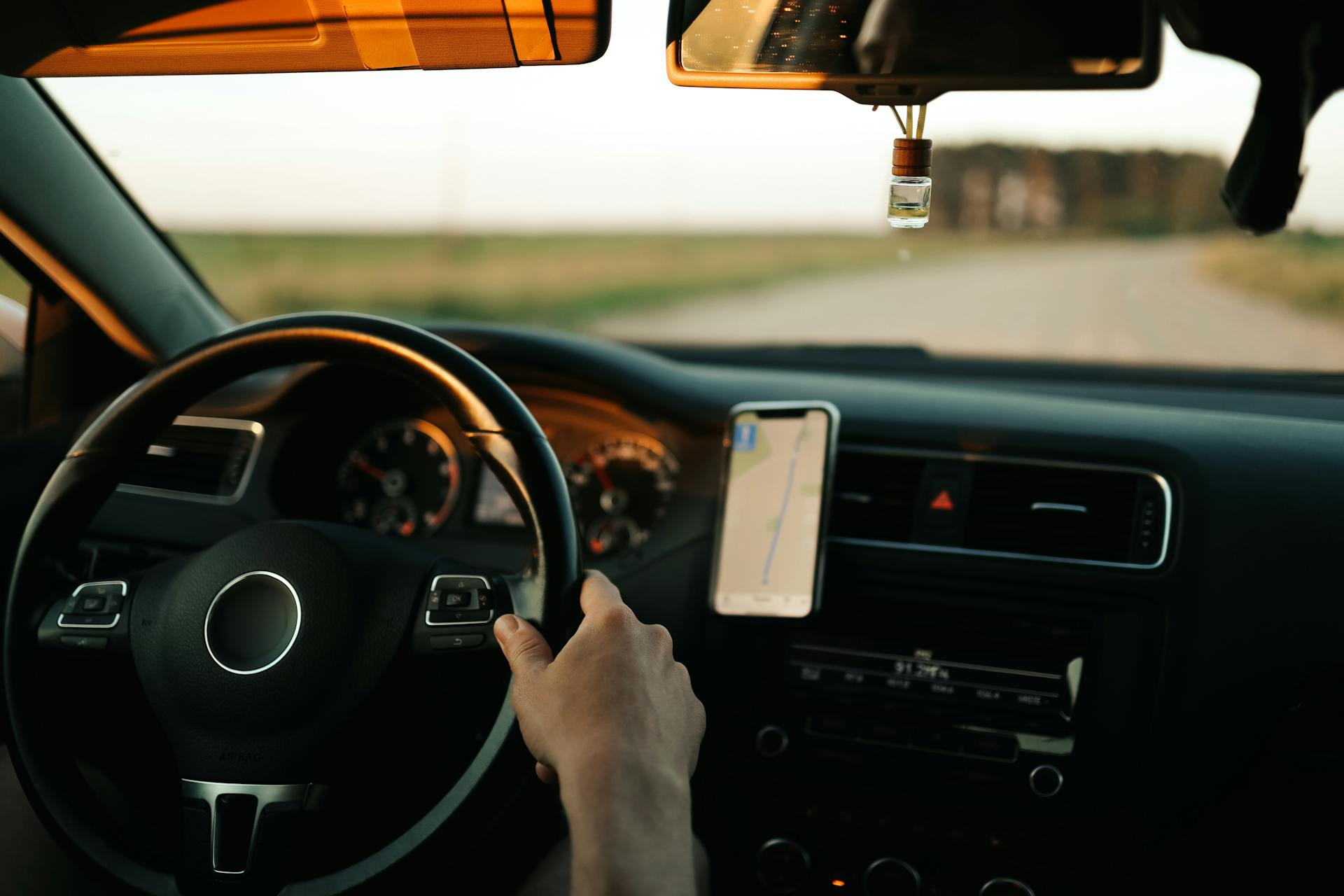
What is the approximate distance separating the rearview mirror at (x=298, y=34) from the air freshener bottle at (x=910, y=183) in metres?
0.48

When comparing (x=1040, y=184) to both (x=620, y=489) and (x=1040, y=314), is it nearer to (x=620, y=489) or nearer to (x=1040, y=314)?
(x=620, y=489)

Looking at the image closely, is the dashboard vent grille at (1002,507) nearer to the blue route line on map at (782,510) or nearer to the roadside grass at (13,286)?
the blue route line on map at (782,510)

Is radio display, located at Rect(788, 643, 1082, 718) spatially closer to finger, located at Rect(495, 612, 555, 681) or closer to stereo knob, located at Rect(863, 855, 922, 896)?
stereo knob, located at Rect(863, 855, 922, 896)

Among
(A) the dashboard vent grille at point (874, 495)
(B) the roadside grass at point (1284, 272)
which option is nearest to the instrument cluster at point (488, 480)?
(A) the dashboard vent grille at point (874, 495)

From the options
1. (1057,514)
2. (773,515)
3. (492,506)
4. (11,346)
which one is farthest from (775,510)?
(11,346)

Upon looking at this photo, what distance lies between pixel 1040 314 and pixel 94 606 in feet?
28.8

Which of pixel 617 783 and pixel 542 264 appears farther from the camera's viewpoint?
pixel 542 264

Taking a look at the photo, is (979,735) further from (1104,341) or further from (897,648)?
(1104,341)

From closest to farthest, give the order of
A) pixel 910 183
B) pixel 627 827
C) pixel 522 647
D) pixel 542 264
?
pixel 627 827 < pixel 522 647 < pixel 910 183 < pixel 542 264

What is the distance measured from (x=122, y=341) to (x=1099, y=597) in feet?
7.91

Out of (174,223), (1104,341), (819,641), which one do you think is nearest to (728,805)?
(819,641)

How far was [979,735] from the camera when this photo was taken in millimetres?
2402

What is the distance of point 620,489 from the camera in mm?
2768

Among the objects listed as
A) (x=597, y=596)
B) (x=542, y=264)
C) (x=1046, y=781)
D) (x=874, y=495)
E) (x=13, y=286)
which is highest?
(x=13, y=286)
